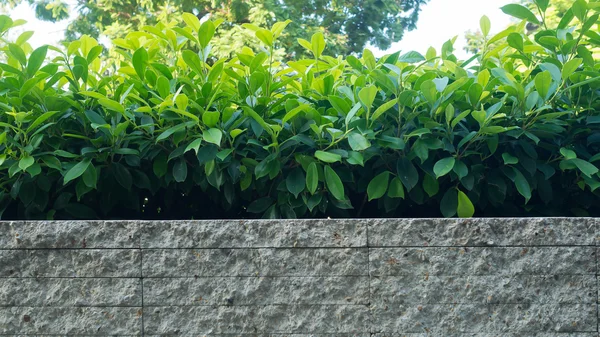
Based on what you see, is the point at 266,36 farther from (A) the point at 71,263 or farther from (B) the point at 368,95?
(A) the point at 71,263

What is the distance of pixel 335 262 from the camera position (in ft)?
6.93

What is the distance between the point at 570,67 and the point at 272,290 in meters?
1.49

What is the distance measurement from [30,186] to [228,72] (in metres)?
0.96

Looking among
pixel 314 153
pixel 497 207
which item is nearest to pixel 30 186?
pixel 314 153

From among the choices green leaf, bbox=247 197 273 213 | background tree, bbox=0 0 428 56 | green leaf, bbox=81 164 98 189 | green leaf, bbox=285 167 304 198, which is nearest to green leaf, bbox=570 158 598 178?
green leaf, bbox=285 167 304 198

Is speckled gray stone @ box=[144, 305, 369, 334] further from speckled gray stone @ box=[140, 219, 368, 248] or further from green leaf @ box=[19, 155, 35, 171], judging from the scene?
green leaf @ box=[19, 155, 35, 171]

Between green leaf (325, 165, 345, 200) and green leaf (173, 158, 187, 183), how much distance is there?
59cm

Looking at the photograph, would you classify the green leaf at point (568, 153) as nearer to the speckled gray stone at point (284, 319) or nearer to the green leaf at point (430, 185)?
the green leaf at point (430, 185)

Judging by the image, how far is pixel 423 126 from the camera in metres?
2.41

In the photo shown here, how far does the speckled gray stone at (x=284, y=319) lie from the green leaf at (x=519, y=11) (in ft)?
4.69

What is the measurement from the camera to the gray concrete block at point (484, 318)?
2100 mm

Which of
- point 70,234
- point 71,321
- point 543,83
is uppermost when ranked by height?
point 543,83

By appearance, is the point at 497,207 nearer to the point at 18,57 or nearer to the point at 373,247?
the point at 373,247

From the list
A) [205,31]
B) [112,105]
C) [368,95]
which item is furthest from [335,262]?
[205,31]
